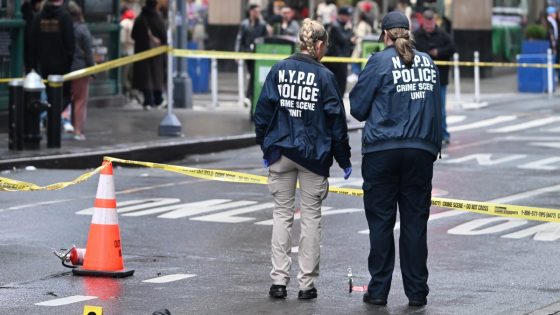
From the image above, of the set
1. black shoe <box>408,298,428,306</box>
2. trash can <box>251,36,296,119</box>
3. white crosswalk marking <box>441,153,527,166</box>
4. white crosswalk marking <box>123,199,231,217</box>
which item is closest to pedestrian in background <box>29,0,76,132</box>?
trash can <box>251,36,296,119</box>

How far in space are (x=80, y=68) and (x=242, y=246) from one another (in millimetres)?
9132

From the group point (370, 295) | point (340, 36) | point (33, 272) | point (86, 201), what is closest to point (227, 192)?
point (86, 201)

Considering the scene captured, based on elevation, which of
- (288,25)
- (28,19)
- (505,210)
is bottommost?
(505,210)

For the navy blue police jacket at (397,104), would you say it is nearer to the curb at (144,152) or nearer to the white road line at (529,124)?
the curb at (144,152)

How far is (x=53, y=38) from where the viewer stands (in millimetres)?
19938

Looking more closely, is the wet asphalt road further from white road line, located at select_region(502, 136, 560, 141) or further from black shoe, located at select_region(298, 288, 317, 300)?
white road line, located at select_region(502, 136, 560, 141)

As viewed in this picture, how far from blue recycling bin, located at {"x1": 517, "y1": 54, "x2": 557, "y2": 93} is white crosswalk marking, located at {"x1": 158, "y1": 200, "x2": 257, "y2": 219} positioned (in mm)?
17282

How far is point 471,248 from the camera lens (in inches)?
473

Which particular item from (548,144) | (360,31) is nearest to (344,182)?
(548,144)

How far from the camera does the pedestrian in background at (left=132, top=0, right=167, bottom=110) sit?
25.5 meters

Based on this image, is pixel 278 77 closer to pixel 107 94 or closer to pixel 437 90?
pixel 437 90

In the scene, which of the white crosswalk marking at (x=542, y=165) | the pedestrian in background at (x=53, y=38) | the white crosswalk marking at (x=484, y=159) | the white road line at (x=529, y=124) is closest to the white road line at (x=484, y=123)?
the white road line at (x=529, y=124)

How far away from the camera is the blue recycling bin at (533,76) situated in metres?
31.1

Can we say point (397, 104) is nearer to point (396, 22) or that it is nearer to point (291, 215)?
point (396, 22)
